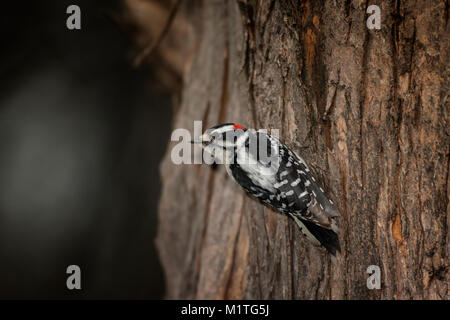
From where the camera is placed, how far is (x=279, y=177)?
3.17 ft

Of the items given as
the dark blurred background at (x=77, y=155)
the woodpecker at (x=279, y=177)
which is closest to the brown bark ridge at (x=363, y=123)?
the woodpecker at (x=279, y=177)

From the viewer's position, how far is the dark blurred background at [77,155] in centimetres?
183

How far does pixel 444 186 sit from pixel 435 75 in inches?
11.0

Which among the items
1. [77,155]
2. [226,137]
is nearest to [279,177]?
[226,137]

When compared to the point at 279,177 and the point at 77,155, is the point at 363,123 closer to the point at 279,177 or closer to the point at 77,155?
the point at 279,177

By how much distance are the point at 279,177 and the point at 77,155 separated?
4.57 feet

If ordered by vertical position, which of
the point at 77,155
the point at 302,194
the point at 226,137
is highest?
the point at 77,155

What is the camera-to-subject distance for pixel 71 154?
77.2 inches

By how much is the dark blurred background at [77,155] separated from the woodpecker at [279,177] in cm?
111

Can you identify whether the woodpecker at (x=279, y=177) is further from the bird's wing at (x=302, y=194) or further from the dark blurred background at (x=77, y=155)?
the dark blurred background at (x=77, y=155)

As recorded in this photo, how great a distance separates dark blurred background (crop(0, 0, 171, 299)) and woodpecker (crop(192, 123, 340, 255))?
1.11m

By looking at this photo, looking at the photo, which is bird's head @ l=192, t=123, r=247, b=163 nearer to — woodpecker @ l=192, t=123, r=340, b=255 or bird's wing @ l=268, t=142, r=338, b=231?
woodpecker @ l=192, t=123, r=340, b=255
